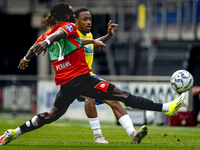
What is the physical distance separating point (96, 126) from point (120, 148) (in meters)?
1.05

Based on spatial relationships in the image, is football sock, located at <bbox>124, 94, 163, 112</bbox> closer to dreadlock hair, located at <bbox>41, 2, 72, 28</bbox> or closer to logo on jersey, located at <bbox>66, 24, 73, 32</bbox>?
logo on jersey, located at <bbox>66, 24, 73, 32</bbox>

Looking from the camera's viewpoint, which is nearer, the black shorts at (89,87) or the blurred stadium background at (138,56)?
the black shorts at (89,87)

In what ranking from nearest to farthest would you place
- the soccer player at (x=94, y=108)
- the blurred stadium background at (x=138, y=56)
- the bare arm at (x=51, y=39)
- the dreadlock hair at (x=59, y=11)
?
the bare arm at (x=51, y=39) → the dreadlock hair at (x=59, y=11) → the soccer player at (x=94, y=108) → the blurred stadium background at (x=138, y=56)

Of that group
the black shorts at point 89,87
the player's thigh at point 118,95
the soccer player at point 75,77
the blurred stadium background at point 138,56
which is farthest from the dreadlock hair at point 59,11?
the blurred stadium background at point 138,56

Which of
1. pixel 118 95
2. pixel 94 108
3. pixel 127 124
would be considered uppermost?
pixel 118 95

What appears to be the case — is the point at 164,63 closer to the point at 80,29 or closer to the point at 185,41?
the point at 185,41

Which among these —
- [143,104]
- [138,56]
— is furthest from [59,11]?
[138,56]

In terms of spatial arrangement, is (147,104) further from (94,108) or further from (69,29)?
(69,29)

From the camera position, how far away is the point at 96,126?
6.68m

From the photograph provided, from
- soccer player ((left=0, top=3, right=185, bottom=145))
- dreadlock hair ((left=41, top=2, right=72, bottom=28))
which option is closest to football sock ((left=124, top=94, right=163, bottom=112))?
soccer player ((left=0, top=3, right=185, bottom=145))

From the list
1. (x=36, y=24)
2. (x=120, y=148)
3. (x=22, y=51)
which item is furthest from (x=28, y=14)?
(x=120, y=148)

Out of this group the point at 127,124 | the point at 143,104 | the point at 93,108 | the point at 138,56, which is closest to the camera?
the point at 143,104

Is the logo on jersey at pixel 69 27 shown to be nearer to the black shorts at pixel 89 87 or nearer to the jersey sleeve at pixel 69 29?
the jersey sleeve at pixel 69 29

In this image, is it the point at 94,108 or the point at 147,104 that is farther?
the point at 94,108
